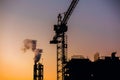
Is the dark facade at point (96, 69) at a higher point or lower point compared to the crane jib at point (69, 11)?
lower

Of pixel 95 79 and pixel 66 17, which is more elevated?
pixel 66 17

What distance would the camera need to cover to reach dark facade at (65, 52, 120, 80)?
6078 cm

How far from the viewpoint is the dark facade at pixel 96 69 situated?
199ft

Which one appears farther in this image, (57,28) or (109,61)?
(57,28)

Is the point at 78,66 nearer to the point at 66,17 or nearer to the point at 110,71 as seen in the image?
the point at 110,71

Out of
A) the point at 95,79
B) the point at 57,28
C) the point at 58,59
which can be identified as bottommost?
the point at 95,79

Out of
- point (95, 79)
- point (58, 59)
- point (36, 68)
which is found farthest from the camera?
point (58, 59)

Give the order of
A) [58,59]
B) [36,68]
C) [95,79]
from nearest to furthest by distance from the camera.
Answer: [95,79] < [36,68] < [58,59]

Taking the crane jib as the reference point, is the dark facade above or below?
below

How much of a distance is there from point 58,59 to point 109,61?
1692 centimetres

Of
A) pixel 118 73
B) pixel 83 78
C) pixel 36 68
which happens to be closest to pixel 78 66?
pixel 83 78

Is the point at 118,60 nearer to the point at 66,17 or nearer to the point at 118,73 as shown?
the point at 118,73

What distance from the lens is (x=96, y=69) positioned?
61438mm

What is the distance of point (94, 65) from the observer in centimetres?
6178
